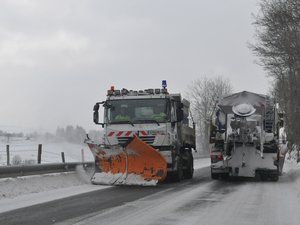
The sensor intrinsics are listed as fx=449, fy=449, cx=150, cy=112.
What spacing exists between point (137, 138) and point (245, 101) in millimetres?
4730

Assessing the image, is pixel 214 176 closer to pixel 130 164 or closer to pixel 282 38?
pixel 130 164

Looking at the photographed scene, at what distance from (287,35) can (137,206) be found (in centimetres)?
1534

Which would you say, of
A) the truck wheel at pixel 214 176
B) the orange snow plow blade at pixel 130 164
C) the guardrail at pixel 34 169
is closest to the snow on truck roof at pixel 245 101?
the truck wheel at pixel 214 176

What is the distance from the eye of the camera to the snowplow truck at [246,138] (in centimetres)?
1503

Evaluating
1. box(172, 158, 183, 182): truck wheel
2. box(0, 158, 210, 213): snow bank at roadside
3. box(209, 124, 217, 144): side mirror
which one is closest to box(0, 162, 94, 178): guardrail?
box(0, 158, 210, 213): snow bank at roadside

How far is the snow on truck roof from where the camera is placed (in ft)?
51.0

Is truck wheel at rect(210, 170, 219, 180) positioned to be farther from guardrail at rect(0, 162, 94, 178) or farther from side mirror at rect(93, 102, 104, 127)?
side mirror at rect(93, 102, 104, 127)

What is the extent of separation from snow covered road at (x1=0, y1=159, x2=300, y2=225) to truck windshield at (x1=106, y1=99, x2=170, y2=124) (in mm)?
2574

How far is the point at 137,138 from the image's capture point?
42.3 feet

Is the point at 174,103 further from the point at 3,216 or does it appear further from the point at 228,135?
the point at 3,216

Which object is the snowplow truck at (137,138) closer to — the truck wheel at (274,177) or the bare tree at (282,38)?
the truck wheel at (274,177)

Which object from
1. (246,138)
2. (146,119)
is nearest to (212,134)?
(246,138)

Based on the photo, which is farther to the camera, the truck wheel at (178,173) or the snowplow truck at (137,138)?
the truck wheel at (178,173)

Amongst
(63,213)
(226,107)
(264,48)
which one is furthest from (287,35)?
(63,213)
